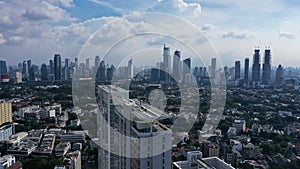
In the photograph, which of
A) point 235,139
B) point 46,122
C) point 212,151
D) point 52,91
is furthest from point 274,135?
point 52,91

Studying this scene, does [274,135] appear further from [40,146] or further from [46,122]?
[46,122]

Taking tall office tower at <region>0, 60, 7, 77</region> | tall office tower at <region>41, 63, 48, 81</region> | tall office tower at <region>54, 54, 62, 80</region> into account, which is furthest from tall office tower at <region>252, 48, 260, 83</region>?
tall office tower at <region>0, 60, 7, 77</region>

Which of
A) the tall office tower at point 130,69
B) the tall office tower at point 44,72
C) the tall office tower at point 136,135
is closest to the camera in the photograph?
the tall office tower at point 136,135

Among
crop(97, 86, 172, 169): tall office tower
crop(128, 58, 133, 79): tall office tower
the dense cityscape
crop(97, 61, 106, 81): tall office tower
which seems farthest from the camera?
crop(97, 61, 106, 81): tall office tower

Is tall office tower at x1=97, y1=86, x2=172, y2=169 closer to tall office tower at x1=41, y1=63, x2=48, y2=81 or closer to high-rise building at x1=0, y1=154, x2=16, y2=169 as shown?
high-rise building at x1=0, y1=154, x2=16, y2=169

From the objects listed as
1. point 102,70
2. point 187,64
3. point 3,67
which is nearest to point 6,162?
point 102,70

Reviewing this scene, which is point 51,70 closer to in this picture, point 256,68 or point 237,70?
point 237,70

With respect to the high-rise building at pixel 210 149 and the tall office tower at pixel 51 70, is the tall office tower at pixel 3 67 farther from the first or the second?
the high-rise building at pixel 210 149

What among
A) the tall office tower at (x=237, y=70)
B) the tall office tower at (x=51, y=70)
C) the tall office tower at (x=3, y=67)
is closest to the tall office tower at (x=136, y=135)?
the tall office tower at (x=237, y=70)
